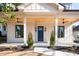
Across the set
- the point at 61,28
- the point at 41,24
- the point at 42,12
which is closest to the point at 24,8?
the point at 42,12

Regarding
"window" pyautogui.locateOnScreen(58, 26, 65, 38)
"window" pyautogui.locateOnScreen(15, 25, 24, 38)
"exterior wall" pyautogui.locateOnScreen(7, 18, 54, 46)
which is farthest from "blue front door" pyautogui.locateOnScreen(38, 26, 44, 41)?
"window" pyautogui.locateOnScreen(58, 26, 65, 38)

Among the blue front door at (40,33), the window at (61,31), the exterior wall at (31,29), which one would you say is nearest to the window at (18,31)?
the exterior wall at (31,29)

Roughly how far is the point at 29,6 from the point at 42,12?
3.75 feet

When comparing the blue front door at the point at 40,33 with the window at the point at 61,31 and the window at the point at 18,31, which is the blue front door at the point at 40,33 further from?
the window at the point at 61,31

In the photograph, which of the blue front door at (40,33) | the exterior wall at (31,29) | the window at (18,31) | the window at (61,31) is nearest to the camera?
the exterior wall at (31,29)

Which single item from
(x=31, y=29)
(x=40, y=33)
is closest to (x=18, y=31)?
(x=31, y=29)

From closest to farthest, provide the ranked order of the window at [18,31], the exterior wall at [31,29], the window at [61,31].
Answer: the exterior wall at [31,29] → the window at [18,31] → the window at [61,31]

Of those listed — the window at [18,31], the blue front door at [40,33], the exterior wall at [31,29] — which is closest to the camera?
the exterior wall at [31,29]

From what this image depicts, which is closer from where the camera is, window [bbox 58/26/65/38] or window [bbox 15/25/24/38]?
window [bbox 15/25/24/38]

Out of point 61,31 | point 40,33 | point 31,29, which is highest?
point 31,29

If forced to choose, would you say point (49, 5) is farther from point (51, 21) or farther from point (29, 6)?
point (51, 21)

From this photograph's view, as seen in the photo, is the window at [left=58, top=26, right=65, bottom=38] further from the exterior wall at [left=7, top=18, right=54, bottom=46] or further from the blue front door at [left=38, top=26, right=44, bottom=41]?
the blue front door at [left=38, top=26, right=44, bottom=41]

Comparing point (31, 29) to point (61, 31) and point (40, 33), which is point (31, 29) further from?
point (61, 31)

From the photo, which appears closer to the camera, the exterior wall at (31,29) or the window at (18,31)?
the exterior wall at (31,29)
